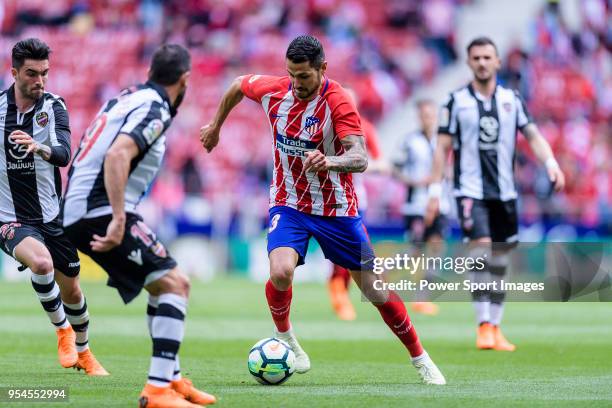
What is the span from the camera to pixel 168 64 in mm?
6336

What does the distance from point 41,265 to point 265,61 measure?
18823mm

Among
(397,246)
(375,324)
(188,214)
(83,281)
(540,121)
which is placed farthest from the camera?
(540,121)

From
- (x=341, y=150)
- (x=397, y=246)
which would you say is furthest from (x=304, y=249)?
(x=397, y=246)

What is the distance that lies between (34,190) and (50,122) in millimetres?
534

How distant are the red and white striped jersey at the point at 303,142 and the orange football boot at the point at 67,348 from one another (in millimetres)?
1864

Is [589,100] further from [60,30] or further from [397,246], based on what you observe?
[60,30]

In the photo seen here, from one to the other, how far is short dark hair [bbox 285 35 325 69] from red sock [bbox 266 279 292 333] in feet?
5.22

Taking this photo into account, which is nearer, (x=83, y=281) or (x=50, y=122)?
(x=50, y=122)

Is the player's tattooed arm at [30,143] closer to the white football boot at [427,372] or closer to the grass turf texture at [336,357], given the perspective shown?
the grass turf texture at [336,357]

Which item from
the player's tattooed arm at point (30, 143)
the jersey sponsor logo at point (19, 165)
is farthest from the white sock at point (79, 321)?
the player's tattooed arm at point (30, 143)

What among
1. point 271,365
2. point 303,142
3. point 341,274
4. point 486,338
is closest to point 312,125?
point 303,142

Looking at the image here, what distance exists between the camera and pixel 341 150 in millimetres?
7684

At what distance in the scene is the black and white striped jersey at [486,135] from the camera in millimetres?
10602

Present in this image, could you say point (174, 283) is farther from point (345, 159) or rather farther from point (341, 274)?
point (341, 274)
